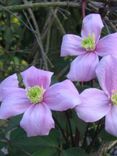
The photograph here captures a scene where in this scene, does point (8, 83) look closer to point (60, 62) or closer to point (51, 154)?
point (51, 154)

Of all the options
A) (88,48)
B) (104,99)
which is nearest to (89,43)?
(88,48)

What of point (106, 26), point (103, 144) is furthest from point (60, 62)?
point (103, 144)

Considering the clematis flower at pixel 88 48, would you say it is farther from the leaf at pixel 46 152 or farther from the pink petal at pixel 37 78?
the leaf at pixel 46 152

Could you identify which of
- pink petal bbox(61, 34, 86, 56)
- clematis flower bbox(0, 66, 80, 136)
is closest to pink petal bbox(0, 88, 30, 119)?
clematis flower bbox(0, 66, 80, 136)

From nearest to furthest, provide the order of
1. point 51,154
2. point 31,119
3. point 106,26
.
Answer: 1. point 31,119
2. point 51,154
3. point 106,26

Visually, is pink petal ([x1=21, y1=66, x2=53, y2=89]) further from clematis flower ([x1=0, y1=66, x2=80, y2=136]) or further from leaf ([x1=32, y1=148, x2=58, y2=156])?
leaf ([x1=32, y1=148, x2=58, y2=156])

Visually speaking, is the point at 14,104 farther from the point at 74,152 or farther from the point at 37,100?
the point at 74,152
